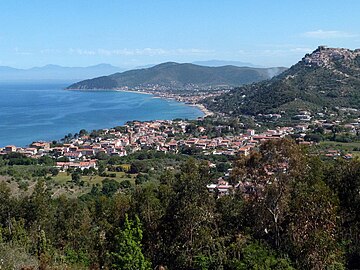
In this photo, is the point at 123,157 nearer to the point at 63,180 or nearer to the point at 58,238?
the point at 63,180

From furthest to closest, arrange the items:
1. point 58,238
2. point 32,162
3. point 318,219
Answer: point 32,162 < point 58,238 < point 318,219

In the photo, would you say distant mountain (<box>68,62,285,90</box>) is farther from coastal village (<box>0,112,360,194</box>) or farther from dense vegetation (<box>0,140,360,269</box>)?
dense vegetation (<box>0,140,360,269</box>)

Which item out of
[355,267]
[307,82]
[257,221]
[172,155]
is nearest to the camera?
[355,267]

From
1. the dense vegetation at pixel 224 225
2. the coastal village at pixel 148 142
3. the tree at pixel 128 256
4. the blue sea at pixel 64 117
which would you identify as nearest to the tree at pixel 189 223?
the dense vegetation at pixel 224 225

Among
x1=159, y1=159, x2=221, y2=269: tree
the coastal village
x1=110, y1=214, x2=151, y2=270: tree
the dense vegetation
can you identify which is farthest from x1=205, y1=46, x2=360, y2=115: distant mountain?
x1=110, y1=214, x2=151, y2=270: tree

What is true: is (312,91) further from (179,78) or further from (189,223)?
(179,78)

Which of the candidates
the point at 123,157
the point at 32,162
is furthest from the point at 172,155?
the point at 32,162
